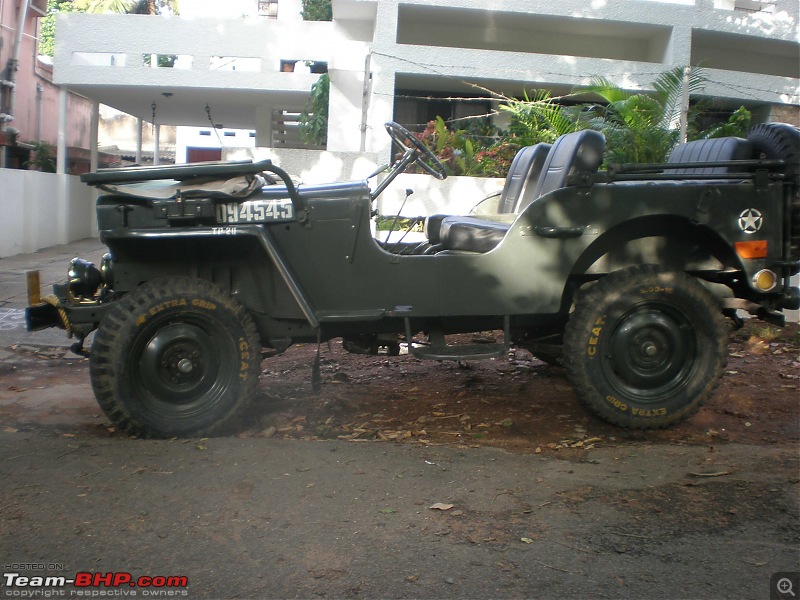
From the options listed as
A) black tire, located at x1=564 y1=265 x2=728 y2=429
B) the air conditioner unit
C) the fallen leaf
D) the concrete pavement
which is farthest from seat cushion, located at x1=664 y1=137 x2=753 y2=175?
the air conditioner unit

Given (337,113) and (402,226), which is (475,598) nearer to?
(402,226)

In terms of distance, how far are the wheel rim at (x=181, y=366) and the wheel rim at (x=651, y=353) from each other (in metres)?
2.32

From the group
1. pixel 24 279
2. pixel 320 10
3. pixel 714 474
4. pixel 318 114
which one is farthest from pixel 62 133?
pixel 714 474

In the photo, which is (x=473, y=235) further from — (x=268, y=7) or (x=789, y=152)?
(x=268, y=7)

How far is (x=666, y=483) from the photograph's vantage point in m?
4.21

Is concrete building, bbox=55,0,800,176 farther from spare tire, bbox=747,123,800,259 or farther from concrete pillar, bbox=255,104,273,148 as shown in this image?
spare tire, bbox=747,123,800,259

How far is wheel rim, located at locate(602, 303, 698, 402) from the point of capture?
16.7 ft

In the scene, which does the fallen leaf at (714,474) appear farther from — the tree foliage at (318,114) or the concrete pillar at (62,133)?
the concrete pillar at (62,133)

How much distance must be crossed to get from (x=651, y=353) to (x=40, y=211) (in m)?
13.9

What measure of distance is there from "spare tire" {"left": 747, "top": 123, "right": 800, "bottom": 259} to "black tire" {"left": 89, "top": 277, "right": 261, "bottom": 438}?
3.36 m

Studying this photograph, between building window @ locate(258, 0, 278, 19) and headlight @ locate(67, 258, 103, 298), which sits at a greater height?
building window @ locate(258, 0, 278, 19)

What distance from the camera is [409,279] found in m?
4.97

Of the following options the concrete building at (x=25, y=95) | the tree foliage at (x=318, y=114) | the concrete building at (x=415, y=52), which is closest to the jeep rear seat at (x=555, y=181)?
the concrete building at (x=415, y=52)

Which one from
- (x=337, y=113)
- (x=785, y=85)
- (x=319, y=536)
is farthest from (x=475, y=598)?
(x=785, y=85)
